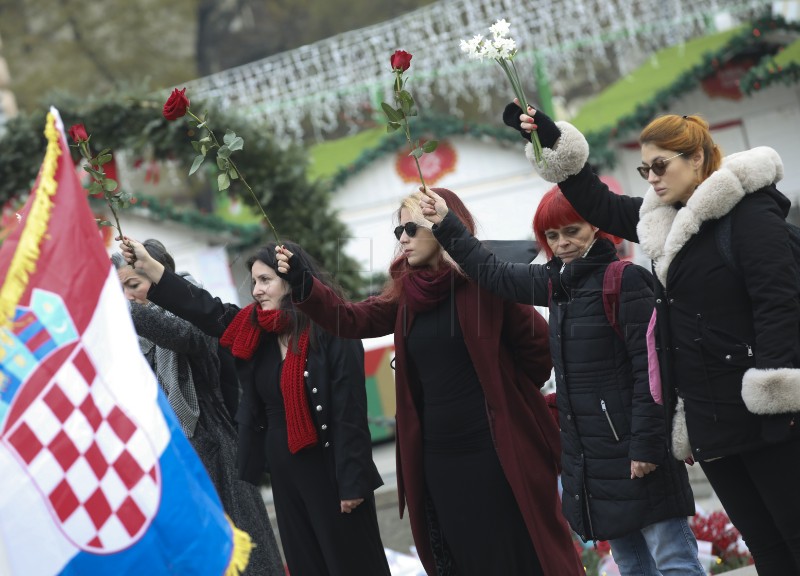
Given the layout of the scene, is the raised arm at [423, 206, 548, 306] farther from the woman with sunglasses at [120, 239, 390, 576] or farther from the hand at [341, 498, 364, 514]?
the hand at [341, 498, 364, 514]

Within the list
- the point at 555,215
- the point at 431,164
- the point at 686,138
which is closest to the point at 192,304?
the point at 555,215

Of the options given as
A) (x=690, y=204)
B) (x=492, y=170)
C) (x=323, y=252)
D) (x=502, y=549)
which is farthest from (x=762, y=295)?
(x=492, y=170)

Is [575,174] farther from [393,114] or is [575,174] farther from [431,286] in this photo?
[431,286]

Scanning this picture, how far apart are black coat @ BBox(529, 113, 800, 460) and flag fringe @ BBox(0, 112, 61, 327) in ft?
6.07

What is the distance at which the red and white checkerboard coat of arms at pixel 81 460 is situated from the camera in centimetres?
286

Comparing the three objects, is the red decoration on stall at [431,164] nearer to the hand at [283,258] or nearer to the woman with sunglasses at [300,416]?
the woman with sunglasses at [300,416]

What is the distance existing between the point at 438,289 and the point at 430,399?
1.41 ft

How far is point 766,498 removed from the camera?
3309 mm

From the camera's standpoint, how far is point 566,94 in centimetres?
2977

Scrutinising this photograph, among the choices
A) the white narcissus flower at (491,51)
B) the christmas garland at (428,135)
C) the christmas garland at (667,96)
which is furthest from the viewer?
the christmas garland at (428,135)

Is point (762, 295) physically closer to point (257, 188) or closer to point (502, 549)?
point (502, 549)

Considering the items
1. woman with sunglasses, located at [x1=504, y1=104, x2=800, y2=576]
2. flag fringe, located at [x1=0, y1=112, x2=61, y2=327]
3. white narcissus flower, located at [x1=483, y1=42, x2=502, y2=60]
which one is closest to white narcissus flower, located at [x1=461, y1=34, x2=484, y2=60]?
white narcissus flower, located at [x1=483, y1=42, x2=502, y2=60]

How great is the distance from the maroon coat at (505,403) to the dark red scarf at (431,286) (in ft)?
0.14

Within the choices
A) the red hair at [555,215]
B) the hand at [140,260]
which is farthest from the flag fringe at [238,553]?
the hand at [140,260]
